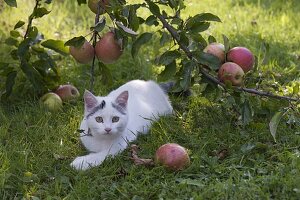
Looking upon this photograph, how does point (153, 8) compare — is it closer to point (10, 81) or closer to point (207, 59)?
point (207, 59)

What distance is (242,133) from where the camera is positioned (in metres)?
3.79

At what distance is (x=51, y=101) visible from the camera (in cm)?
429

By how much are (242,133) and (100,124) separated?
0.95 meters

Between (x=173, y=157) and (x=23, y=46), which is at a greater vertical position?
(x=23, y=46)

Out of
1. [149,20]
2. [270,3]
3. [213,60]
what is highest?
[149,20]

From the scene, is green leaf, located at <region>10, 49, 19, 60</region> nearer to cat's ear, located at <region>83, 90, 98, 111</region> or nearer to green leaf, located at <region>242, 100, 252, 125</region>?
cat's ear, located at <region>83, 90, 98, 111</region>

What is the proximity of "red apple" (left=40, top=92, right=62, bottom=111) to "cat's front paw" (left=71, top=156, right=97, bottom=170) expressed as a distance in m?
0.87

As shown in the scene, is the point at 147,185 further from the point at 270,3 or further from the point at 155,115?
the point at 270,3

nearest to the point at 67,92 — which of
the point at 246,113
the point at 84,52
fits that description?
the point at 84,52

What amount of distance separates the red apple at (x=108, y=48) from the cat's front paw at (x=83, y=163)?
0.63 metres

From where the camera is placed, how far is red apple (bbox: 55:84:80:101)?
4.45 m

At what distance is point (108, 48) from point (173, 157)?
76 centimetres

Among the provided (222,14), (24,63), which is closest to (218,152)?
(24,63)

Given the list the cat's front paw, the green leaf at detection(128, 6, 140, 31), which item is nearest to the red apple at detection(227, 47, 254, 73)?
the green leaf at detection(128, 6, 140, 31)
